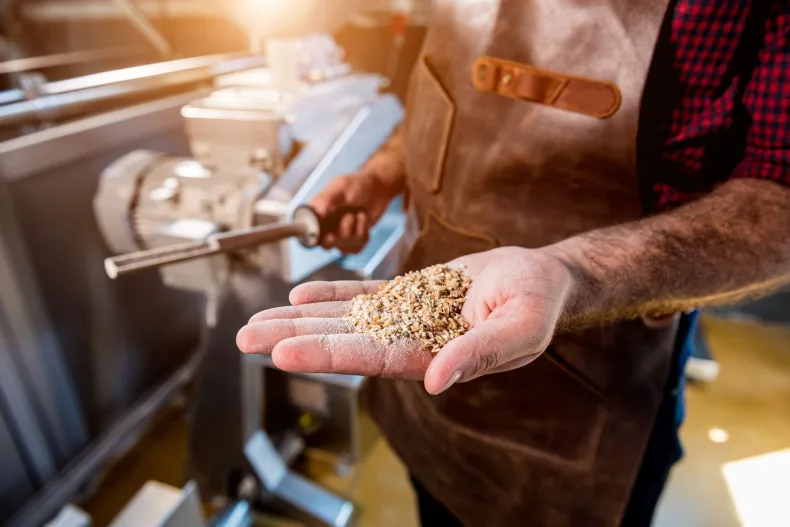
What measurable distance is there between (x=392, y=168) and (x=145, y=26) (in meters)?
1.98

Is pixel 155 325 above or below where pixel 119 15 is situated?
below

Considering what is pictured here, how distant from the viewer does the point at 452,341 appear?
551 millimetres

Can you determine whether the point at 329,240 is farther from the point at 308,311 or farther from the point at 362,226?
the point at 308,311

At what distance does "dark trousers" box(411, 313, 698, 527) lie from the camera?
3.03 feet

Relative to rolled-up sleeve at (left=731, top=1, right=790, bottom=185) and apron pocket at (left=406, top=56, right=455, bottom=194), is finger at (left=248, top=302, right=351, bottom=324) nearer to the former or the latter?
apron pocket at (left=406, top=56, right=455, bottom=194)

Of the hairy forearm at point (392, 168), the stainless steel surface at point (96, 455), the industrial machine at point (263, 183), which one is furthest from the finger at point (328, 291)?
the stainless steel surface at point (96, 455)

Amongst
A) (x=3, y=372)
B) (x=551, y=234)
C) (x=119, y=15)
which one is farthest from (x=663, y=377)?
(x=119, y=15)

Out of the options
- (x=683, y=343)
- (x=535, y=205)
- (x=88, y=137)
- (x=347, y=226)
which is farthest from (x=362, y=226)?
(x=88, y=137)

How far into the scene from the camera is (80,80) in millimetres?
1841

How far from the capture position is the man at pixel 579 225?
63cm

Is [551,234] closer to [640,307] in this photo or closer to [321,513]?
[640,307]

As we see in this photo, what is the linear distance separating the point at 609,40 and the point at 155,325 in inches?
80.2

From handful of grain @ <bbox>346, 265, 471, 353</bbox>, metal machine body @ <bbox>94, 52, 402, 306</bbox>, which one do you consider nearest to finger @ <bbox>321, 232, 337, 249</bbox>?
metal machine body @ <bbox>94, 52, 402, 306</bbox>

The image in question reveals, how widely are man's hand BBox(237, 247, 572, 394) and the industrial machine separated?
344 millimetres
